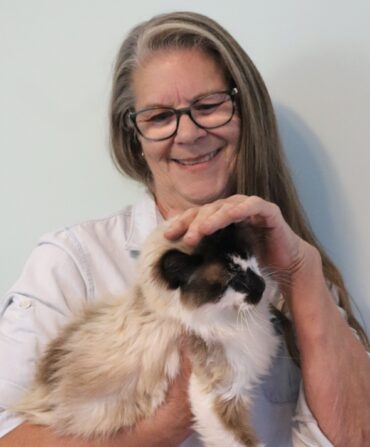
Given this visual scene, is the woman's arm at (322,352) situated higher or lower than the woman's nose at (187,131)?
lower

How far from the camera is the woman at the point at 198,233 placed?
1.08 meters

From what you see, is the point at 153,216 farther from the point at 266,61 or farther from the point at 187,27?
the point at 266,61

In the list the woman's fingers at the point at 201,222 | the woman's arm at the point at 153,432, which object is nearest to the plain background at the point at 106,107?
the woman's fingers at the point at 201,222

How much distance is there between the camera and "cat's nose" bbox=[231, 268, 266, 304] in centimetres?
94

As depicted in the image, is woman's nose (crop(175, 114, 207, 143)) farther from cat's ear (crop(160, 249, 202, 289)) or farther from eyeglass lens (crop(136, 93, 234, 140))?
cat's ear (crop(160, 249, 202, 289))

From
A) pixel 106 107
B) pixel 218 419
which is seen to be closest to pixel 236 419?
pixel 218 419

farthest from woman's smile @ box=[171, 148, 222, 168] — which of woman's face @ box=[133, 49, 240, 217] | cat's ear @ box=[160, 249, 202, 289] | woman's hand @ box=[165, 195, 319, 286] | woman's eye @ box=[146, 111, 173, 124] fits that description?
cat's ear @ box=[160, 249, 202, 289]

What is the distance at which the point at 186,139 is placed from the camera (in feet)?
4.33

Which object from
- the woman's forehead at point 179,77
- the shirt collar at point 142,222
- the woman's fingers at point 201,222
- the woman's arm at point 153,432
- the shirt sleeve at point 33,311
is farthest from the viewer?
the shirt collar at point 142,222

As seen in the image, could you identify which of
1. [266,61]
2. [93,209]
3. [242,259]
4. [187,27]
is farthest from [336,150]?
[93,209]

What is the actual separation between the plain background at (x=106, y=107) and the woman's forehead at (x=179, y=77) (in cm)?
38

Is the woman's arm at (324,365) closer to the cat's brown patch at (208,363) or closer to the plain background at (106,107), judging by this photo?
the cat's brown patch at (208,363)

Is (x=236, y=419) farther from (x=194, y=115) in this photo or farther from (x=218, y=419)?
(x=194, y=115)

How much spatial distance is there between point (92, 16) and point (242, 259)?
1224mm
